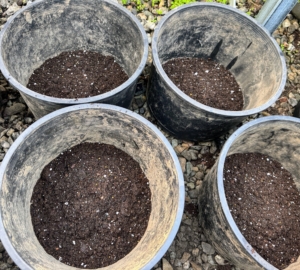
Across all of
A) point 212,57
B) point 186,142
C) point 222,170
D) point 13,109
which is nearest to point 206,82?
point 212,57

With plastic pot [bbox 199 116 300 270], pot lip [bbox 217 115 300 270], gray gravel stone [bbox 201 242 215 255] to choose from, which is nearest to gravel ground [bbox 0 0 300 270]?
gray gravel stone [bbox 201 242 215 255]

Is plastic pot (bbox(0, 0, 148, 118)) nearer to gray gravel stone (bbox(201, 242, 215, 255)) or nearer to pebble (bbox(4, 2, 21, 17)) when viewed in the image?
pebble (bbox(4, 2, 21, 17))

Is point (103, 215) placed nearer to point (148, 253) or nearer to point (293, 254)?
point (148, 253)

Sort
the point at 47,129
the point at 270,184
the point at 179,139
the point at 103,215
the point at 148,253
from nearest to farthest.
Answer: the point at 148,253, the point at 47,129, the point at 103,215, the point at 270,184, the point at 179,139

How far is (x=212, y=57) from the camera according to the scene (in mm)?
2727

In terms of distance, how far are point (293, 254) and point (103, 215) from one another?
4.01 ft

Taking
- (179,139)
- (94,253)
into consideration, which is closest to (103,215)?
(94,253)

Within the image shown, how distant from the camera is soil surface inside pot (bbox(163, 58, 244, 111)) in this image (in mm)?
2449

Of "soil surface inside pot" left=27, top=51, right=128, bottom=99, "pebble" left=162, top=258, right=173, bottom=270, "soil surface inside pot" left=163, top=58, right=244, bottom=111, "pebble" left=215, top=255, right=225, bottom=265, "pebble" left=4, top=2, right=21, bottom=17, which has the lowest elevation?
"pebble" left=162, top=258, right=173, bottom=270

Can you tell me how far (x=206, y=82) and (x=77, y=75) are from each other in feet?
3.20

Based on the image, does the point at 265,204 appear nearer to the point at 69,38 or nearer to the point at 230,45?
the point at 230,45

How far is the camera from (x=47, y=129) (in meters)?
1.81

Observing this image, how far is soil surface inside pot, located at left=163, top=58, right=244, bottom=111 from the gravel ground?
0.26 metres

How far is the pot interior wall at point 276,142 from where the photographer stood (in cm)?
204
